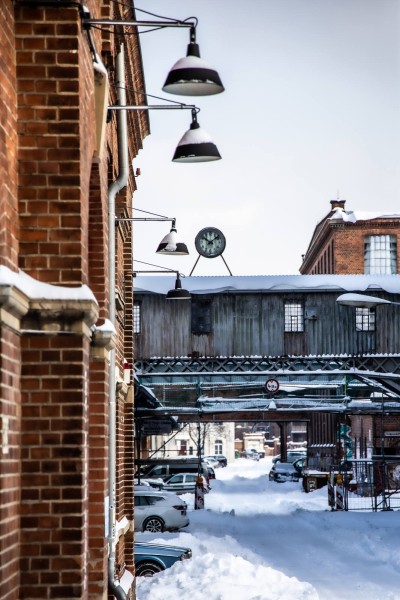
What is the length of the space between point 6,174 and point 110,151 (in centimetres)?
474

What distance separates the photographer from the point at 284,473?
7262cm

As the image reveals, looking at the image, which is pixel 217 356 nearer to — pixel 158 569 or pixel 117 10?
pixel 158 569

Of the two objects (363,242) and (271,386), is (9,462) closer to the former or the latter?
(271,386)

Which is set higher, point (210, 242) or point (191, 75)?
point (210, 242)

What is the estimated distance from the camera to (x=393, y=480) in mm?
52000

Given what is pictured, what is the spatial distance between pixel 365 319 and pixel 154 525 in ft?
59.5

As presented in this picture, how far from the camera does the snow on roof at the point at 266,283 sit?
49.2 meters

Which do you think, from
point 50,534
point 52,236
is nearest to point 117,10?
point 52,236

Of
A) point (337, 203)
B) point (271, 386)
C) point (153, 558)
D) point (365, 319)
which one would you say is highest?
point (337, 203)

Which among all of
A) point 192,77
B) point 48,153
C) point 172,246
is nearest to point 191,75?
point 192,77

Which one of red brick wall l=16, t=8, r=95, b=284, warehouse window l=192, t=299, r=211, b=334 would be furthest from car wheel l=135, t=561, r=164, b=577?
warehouse window l=192, t=299, r=211, b=334

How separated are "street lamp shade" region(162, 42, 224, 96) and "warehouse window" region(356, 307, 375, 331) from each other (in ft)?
135

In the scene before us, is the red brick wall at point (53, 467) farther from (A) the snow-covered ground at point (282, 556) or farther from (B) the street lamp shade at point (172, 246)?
(B) the street lamp shade at point (172, 246)

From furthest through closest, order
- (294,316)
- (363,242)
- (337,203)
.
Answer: (337,203) < (363,242) < (294,316)
